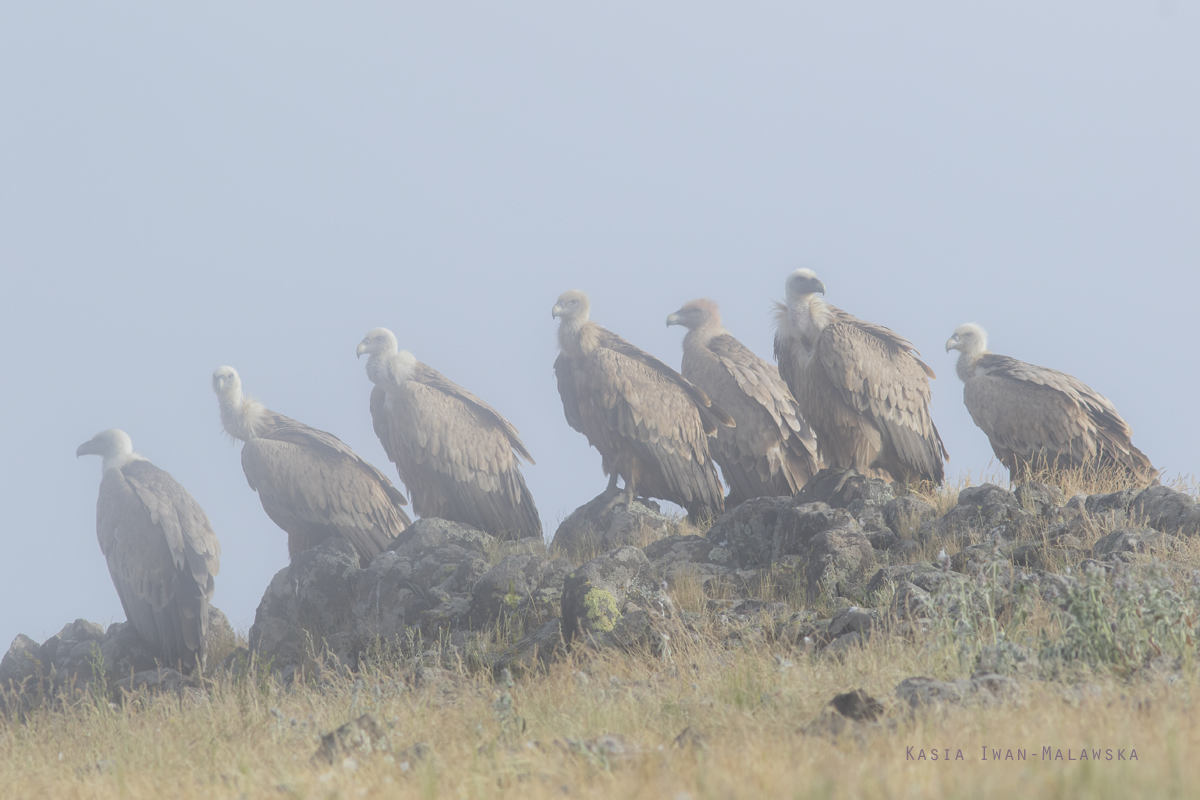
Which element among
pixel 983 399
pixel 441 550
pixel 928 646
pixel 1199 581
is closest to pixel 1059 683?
pixel 928 646

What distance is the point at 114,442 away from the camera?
45.2 feet

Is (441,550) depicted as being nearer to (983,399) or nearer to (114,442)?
(114,442)

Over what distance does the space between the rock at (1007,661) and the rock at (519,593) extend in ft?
16.1

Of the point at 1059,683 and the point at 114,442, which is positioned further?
the point at 114,442

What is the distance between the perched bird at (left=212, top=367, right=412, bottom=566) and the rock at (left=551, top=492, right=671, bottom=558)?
2.44 m

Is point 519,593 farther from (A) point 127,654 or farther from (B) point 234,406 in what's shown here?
(B) point 234,406

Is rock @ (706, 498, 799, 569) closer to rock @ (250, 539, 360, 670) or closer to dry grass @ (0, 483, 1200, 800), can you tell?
dry grass @ (0, 483, 1200, 800)

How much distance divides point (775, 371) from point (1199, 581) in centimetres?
904

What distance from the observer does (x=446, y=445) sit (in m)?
13.6

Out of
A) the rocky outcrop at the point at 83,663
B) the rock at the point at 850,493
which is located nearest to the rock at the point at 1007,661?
the rock at the point at 850,493

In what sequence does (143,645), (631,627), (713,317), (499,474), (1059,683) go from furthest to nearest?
1. (713,317)
2. (499,474)
3. (143,645)
4. (631,627)
5. (1059,683)

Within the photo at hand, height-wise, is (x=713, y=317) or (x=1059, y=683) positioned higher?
(x=713, y=317)

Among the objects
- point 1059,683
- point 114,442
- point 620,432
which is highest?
point 114,442

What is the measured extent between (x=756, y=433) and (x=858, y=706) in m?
9.50
